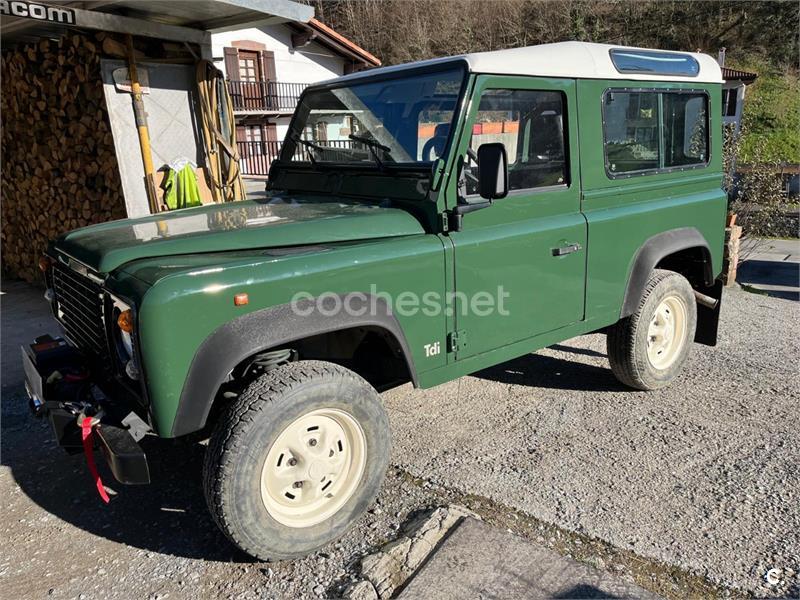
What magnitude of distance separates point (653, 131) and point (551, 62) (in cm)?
102

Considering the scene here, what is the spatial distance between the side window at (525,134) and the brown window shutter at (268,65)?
69.5 feet

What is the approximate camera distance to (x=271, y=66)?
74.6 ft

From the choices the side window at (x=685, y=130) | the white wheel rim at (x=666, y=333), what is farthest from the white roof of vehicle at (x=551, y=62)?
the white wheel rim at (x=666, y=333)

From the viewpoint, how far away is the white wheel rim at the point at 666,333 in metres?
4.32

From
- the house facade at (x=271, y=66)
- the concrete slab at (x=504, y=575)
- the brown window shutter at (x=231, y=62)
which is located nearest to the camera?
the concrete slab at (x=504, y=575)

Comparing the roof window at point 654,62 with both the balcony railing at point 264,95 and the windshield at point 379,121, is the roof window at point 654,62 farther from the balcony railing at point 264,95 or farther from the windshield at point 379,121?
the balcony railing at point 264,95

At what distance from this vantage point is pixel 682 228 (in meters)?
4.20

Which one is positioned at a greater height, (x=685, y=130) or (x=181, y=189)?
(x=685, y=130)

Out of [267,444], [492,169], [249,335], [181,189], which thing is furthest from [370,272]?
[181,189]

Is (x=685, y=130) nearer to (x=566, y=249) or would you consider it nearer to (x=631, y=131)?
(x=631, y=131)

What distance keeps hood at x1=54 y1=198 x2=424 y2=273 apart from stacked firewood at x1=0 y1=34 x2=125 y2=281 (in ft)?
12.7

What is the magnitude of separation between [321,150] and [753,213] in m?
8.14

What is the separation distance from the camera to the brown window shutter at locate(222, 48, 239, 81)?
2200 cm

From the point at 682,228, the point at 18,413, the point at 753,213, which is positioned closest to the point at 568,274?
the point at 682,228
